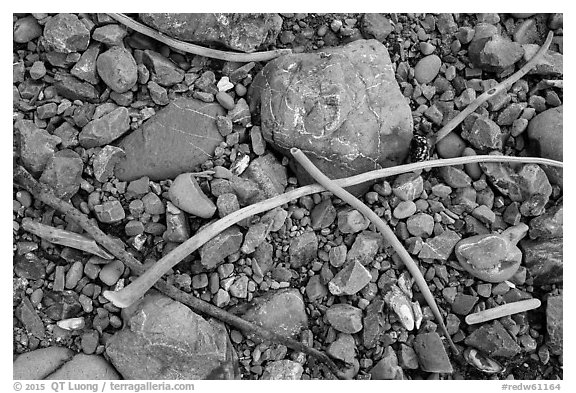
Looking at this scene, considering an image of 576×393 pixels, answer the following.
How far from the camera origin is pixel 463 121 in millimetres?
1762

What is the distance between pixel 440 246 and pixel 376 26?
0.69 m

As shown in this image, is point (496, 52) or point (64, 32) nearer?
point (64, 32)

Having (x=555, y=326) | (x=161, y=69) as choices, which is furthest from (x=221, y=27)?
(x=555, y=326)

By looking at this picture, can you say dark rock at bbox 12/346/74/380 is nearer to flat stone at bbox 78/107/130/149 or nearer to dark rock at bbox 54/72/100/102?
flat stone at bbox 78/107/130/149

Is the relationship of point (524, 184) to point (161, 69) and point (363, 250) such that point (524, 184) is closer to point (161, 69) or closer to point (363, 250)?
point (363, 250)

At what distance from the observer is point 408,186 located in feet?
5.56

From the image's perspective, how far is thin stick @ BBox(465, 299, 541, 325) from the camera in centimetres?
165

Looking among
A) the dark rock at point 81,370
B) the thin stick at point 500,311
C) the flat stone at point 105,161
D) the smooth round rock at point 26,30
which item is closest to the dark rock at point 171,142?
the flat stone at point 105,161

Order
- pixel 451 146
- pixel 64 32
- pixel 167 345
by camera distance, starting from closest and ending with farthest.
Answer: pixel 167 345 < pixel 64 32 < pixel 451 146

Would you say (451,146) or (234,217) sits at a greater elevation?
(451,146)

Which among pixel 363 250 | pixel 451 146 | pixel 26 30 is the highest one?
pixel 26 30

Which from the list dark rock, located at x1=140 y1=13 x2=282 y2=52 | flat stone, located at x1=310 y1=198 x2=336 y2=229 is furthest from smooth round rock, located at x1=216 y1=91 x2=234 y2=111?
flat stone, located at x1=310 y1=198 x2=336 y2=229

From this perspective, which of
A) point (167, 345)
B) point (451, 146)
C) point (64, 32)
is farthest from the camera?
point (451, 146)

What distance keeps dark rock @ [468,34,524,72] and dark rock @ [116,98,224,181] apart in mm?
819
